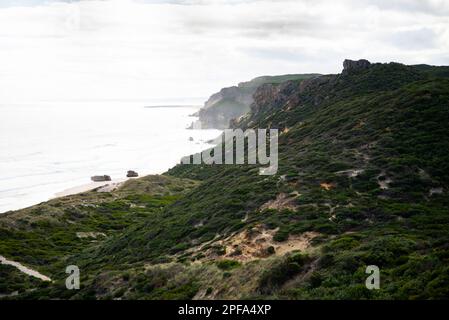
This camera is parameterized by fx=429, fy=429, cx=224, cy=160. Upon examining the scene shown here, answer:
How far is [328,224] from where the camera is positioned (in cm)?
2300

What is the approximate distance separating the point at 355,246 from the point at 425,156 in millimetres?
16011

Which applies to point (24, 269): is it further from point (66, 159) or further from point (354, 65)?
point (66, 159)

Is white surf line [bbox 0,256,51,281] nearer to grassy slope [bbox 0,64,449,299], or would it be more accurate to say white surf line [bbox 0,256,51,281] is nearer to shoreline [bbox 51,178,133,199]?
grassy slope [bbox 0,64,449,299]

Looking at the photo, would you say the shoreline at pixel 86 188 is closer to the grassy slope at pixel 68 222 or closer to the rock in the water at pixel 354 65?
the grassy slope at pixel 68 222

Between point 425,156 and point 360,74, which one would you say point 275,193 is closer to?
point 425,156

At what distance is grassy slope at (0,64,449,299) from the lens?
52.2 feet

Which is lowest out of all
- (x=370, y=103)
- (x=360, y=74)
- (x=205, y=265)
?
(x=205, y=265)

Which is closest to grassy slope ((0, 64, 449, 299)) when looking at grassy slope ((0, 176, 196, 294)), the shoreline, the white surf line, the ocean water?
the white surf line

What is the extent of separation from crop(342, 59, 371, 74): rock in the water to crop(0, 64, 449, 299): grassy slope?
3555 centimetres

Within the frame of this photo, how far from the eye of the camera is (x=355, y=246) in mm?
18562

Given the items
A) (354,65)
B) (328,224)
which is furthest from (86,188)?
(328,224)

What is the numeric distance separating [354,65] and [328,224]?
71.6m

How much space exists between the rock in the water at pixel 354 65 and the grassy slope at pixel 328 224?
35.6 m
